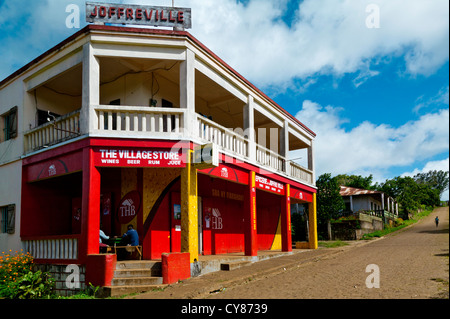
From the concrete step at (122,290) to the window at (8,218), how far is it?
5.44m

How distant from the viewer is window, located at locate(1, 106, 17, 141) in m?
14.1

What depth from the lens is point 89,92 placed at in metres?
11.2

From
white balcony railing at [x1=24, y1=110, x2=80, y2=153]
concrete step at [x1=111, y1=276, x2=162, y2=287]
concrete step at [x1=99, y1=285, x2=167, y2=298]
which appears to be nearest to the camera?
concrete step at [x1=99, y1=285, x2=167, y2=298]

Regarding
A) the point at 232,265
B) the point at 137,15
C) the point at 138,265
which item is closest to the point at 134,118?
the point at 137,15

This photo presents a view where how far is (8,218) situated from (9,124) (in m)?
3.34

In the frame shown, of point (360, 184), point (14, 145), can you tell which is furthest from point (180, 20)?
point (360, 184)

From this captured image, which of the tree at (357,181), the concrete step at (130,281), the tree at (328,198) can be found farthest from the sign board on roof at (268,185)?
the tree at (357,181)

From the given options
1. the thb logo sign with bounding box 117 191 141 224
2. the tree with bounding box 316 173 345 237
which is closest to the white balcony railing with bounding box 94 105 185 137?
the thb logo sign with bounding box 117 191 141 224

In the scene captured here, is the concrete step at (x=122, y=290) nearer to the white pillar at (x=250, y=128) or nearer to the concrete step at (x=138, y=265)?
the concrete step at (x=138, y=265)

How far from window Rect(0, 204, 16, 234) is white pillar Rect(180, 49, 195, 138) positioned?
21.3 ft

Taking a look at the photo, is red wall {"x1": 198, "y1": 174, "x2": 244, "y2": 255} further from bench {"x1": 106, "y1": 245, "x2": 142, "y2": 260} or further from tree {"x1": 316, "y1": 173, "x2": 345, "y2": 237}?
tree {"x1": 316, "y1": 173, "x2": 345, "y2": 237}

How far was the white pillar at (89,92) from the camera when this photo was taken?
439 inches
